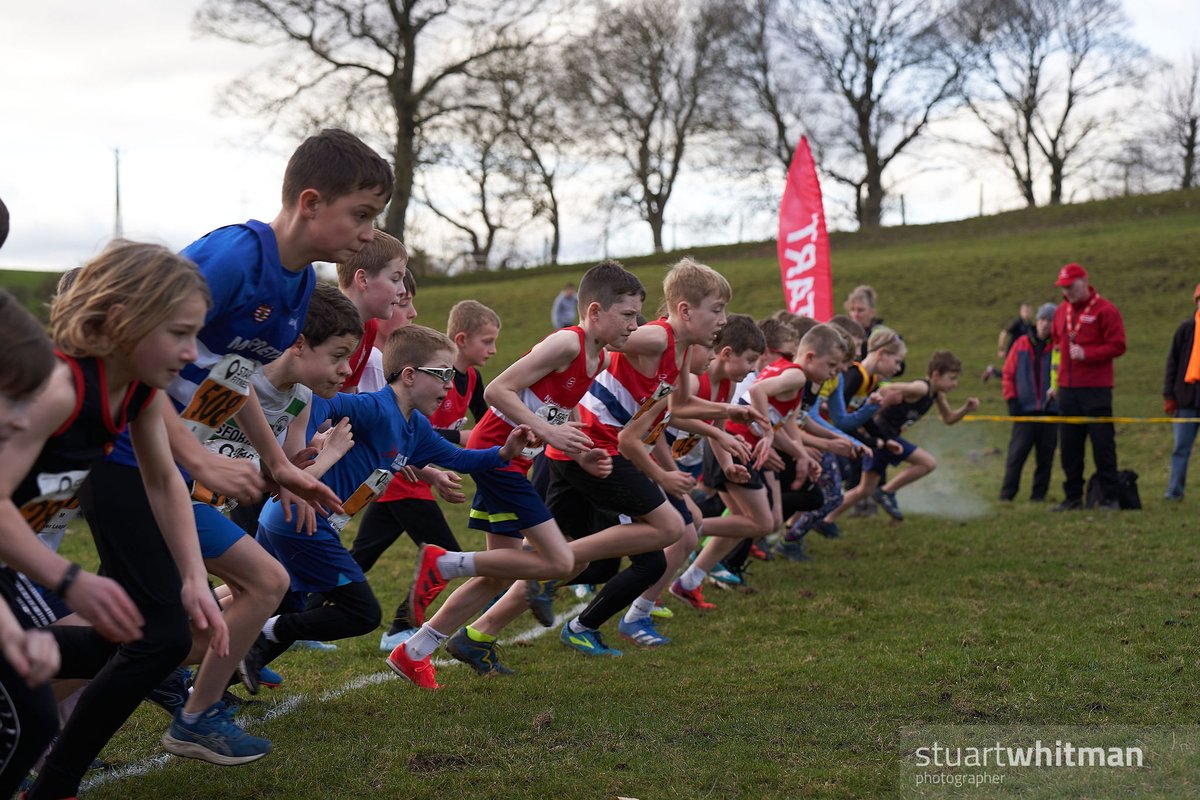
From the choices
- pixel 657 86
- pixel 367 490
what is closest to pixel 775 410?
pixel 367 490

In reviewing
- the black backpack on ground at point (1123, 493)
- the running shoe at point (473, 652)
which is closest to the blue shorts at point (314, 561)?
the running shoe at point (473, 652)

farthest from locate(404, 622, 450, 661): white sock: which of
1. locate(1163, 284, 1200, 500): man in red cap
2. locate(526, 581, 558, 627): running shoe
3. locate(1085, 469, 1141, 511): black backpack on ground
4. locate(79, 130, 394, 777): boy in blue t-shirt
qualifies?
locate(1163, 284, 1200, 500): man in red cap

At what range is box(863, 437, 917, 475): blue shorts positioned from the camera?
1007 centimetres

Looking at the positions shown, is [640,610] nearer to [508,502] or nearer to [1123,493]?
[508,502]

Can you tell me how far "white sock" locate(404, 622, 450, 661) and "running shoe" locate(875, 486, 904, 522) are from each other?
6462 mm

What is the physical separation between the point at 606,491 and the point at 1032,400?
9.83 meters

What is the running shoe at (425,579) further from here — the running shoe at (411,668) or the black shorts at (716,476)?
the black shorts at (716,476)

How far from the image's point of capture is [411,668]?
5.16 m

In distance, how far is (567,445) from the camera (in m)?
4.93

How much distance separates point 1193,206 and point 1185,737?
110 ft

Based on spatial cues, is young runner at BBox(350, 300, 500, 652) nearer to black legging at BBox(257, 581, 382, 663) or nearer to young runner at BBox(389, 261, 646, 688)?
young runner at BBox(389, 261, 646, 688)

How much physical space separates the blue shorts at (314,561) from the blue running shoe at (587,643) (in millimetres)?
1734

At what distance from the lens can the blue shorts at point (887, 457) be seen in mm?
10070

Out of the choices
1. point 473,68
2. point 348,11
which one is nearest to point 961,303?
point 473,68
